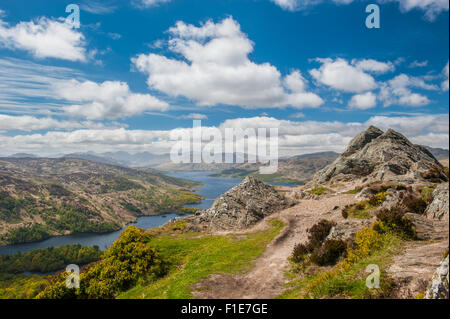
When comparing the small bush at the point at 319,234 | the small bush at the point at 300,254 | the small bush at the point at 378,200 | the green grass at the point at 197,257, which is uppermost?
the small bush at the point at 378,200

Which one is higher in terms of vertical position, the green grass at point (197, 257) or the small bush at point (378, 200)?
the small bush at point (378, 200)

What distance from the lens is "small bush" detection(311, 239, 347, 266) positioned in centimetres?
1545

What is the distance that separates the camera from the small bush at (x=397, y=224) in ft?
49.0

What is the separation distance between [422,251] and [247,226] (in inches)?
786

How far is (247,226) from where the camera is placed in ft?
99.7

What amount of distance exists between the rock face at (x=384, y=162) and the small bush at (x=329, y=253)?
99.3 feet

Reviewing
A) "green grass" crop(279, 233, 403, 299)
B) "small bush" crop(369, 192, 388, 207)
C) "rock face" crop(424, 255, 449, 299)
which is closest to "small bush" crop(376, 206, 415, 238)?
"green grass" crop(279, 233, 403, 299)

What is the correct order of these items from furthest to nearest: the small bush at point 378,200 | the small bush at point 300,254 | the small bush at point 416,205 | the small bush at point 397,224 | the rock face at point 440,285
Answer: the small bush at point 378,200, the small bush at point 416,205, the small bush at point 300,254, the small bush at point 397,224, the rock face at point 440,285

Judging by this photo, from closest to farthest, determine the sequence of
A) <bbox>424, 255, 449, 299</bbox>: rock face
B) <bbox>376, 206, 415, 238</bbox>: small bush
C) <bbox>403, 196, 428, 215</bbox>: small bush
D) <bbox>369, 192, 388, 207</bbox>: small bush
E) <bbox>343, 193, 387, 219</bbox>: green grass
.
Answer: <bbox>424, 255, 449, 299</bbox>: rock face → <bbox>376, 206, 415, 238</bbox>: small bush → <bbox>403, 196, 428, 215</bbox>: small bush → <bbox>343, 193, 387, 219</bbox>: green grass → <bbox>369, 192, 388, 207</bbox>: small bush

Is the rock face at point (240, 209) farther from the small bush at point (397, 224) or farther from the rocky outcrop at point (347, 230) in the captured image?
the small bush at point (397, 224)

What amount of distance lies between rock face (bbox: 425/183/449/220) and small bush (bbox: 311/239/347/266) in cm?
792

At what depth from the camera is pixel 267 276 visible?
1573 centimetres

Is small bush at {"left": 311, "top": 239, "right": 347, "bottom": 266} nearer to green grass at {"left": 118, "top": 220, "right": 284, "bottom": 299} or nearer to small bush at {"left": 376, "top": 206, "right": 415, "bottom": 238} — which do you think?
small bush at {"left": 376, "top": 206, "right": 415, "bottom": 238}

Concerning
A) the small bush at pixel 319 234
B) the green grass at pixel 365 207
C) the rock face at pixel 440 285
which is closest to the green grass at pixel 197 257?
the small bush at pixel 319 234
